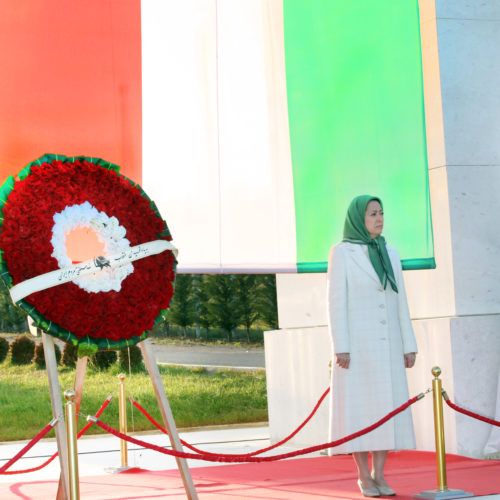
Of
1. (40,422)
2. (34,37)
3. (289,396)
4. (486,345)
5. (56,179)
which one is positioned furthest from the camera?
(40,422)

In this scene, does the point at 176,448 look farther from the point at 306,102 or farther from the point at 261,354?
the point at 261,354

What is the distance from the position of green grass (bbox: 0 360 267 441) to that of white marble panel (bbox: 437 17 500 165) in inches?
322

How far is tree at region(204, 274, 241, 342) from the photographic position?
1688cm

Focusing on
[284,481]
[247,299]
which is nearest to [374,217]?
[284,481]

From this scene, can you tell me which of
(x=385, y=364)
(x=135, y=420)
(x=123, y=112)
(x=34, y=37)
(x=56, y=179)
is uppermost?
(x=34, y=37)

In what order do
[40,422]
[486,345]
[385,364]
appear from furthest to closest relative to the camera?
[40,422] < [486,345] < [385,364]

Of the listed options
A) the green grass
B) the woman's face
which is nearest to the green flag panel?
the woman's face

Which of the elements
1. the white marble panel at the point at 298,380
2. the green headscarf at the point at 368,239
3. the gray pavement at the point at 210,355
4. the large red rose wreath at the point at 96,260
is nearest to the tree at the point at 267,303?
the gray pavement at the point at 210,355

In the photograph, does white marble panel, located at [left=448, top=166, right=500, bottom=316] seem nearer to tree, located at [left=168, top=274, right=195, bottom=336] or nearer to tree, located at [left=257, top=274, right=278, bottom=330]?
tree, located at [left=168, top=274, right=195, bottom=336]

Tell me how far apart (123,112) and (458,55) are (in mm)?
3192

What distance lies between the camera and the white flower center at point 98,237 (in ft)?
16.4

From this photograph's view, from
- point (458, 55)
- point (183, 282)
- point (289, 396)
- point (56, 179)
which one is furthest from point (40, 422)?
point (56, 179)

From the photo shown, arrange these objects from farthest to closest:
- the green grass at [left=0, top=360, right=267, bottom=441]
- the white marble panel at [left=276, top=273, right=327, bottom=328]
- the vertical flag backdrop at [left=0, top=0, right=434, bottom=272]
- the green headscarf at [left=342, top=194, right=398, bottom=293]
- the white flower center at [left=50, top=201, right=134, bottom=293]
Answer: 1. the green grass at [left=0, top=360, right=267, bottom=441]
2. the white marble panel at [left=276, top=273, right=327, bottom=328]
3. the vertical flag backdrop at [left=0, top=0, right=434, bottom=272]
4. the green headscarf at [left=342, top=194, right=398, bottom=293]
5. the white flower center at [left=50, top=201, right=134, bottom=293]

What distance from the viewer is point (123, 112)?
673 centimetres
